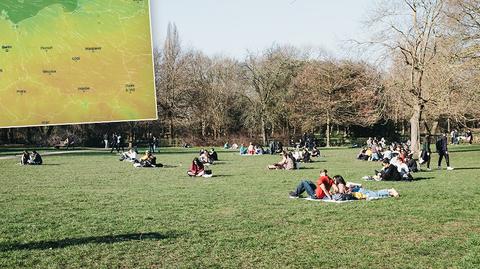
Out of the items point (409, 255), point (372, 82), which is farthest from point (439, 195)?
point (372, 82)

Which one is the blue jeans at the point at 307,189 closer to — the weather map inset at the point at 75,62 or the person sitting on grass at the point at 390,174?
the person sitting on grass at the point at 390,174

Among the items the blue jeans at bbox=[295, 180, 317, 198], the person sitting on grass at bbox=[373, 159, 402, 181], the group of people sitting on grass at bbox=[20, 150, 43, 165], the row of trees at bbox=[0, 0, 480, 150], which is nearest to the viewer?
the blue jeans at bbox=[295, 180, 317, 198]

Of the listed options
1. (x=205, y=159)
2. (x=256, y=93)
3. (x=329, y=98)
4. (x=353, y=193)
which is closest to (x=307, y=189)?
(x=353, y=193)

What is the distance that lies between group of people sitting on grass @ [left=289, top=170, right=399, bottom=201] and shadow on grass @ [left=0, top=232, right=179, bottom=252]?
6.25 meters

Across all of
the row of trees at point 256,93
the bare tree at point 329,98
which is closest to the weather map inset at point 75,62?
the row of trees at point 256,93

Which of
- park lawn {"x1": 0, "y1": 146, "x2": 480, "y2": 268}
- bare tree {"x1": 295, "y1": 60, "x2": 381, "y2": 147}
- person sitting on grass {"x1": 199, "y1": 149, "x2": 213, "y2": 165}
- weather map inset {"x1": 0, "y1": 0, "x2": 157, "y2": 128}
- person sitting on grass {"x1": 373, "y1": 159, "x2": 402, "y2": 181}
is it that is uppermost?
bare tree {"x1": 295, "y1": 60, "x2": 381, "y2": 147}

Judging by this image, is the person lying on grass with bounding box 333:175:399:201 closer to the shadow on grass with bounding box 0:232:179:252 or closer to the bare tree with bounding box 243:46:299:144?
the shadow on grass with bounding box 0:232:179:252

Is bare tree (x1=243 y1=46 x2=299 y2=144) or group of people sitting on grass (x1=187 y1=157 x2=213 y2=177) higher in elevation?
bare tree (x1=243 y1=46 x2=299 y2=144)

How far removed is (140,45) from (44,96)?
1615 millimetres

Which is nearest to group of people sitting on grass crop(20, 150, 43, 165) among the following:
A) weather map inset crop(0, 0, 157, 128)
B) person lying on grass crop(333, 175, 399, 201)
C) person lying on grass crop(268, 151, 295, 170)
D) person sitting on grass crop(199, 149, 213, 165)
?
person sitting on grass crop(199, 149, 213, 165)

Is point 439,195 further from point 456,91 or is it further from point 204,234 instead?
point 456,91

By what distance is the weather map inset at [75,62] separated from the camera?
767 centimetres

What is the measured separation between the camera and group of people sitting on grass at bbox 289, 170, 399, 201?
51.4 ft

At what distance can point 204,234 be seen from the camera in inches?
424
